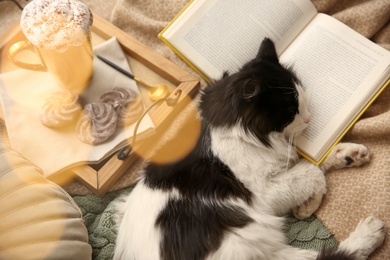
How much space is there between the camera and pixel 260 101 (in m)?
0.98

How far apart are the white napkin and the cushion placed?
0.15 metres

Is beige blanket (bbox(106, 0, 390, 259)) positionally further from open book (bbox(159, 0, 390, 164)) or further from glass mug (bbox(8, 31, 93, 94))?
glass mug (bbox(8, 31, 93, 94))

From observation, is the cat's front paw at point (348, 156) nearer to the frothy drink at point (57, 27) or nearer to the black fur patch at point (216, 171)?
the black fur patch at point (216, 171)

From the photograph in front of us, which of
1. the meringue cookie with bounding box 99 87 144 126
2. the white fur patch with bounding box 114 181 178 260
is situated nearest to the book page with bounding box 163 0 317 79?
the meringue cookie with bounding box 99 87 144 126

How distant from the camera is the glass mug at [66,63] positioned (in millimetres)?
1104

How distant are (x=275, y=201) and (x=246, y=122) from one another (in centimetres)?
24

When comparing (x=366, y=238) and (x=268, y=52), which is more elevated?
(x=268, y=52)

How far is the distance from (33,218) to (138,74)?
606 mm

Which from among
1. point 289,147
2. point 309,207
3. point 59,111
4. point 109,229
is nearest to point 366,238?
point 309,207

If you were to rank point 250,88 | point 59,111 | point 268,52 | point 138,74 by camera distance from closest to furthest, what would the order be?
point 250,88 < point 268,52 < point 59,111 < point 138,74

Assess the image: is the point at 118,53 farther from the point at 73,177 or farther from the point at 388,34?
the point at 388,34

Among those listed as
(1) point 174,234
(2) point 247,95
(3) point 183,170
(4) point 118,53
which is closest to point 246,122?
(2) point 247,95

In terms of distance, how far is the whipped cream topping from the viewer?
3.32 ft

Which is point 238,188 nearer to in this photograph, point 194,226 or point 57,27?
point 194,226
